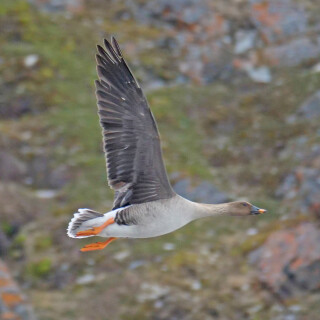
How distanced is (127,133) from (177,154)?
555cm

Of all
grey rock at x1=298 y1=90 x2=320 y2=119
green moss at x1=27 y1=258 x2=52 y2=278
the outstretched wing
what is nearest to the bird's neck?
the outstretched wing

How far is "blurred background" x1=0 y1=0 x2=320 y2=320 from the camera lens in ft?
39.9

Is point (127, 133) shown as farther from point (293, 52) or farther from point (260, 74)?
point (293, 52)

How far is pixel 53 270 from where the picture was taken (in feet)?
41.3

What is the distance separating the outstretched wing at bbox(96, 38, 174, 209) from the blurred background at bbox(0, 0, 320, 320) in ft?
10.7

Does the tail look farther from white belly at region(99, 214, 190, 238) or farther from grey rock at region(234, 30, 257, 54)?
grey rock at region(234, 30, 257, 54)

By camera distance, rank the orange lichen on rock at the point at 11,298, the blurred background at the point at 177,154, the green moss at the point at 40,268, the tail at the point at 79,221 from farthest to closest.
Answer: the green moss at the point at 40,268, the blurred background at the point at 177,154, the orange lichen on rock at the point at 11,298, the tail at the point at 79,221

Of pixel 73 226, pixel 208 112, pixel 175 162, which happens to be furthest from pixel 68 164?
pixel 73 226

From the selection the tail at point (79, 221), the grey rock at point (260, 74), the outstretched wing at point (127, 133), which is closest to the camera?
the outstretched wing at point (127, 133)

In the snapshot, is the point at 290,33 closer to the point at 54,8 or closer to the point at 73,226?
the point at 54,8

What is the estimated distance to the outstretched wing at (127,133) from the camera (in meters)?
8.54

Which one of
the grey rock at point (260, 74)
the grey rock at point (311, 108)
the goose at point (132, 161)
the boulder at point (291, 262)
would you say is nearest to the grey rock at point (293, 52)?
the grey rock at point (260, 74)

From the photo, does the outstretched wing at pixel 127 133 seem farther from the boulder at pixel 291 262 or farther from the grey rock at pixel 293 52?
the grey rock at pixel 293 52

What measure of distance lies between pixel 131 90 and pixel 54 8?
8601mm
